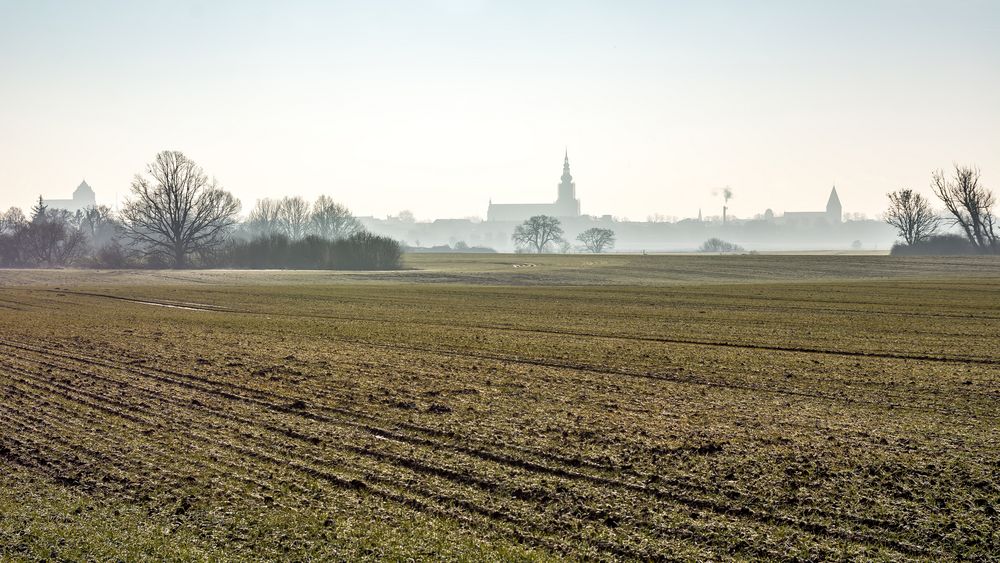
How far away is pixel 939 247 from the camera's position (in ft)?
299

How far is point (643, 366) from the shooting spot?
1688 centimetres

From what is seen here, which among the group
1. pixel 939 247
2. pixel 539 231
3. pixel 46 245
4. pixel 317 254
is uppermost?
pixel 539 231

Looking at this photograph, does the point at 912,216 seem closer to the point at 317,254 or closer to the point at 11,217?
the point at 317,254

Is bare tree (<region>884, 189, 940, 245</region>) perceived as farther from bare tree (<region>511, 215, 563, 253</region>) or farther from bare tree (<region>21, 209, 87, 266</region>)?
bare tree (<region>21, 209, 87, 266</region>)

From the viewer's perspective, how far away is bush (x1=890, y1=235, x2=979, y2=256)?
8931cm

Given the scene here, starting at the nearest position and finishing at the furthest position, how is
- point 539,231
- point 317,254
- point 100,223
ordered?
point 317,254
point 100,223
point 539,231

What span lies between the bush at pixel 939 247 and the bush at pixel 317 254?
192 feet

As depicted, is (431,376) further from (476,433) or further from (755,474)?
(755,474)

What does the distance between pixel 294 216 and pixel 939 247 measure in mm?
107918

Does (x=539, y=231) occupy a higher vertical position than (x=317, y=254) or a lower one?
higher

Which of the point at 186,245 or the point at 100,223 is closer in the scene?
the point at 186,245

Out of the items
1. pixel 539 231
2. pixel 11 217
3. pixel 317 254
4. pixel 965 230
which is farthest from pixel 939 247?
pixel 11 217

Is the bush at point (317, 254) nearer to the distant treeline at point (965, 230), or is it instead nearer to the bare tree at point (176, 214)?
the bare tree at point (176, 214)

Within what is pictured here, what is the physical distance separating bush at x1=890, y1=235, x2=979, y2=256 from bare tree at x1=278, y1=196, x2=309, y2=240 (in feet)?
329
